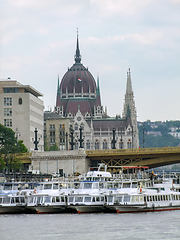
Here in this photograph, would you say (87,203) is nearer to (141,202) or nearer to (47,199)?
(47,199)

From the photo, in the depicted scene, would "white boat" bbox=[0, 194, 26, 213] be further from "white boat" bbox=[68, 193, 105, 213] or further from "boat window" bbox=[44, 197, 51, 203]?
"white boat" bbox=[68, 193, 105, 213]

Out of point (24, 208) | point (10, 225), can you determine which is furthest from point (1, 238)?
point (24, 208)

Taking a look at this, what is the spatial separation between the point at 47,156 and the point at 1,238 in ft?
308

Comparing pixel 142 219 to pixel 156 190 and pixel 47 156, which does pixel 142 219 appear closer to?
pixel 156 190

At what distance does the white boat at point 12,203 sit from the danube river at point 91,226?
12.9 feet

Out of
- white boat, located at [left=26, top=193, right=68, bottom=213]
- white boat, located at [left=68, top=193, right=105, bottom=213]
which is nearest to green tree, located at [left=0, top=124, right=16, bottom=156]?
white boat, located at [left=26, top=193, right=68, bottom=213]

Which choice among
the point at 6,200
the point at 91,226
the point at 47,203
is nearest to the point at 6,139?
the point at 6,200

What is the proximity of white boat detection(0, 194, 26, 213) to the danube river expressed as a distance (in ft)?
12.9

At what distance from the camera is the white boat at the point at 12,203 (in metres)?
96.6

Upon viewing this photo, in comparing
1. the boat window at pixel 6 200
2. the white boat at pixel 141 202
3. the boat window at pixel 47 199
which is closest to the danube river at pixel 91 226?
the white boat at pixel 141 202

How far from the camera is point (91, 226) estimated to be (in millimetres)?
78938

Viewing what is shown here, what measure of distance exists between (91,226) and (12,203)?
2132 centimetres

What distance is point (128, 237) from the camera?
70.9 m

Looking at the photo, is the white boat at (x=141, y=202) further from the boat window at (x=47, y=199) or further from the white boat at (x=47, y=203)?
the boat window at (x=47, y=199)
